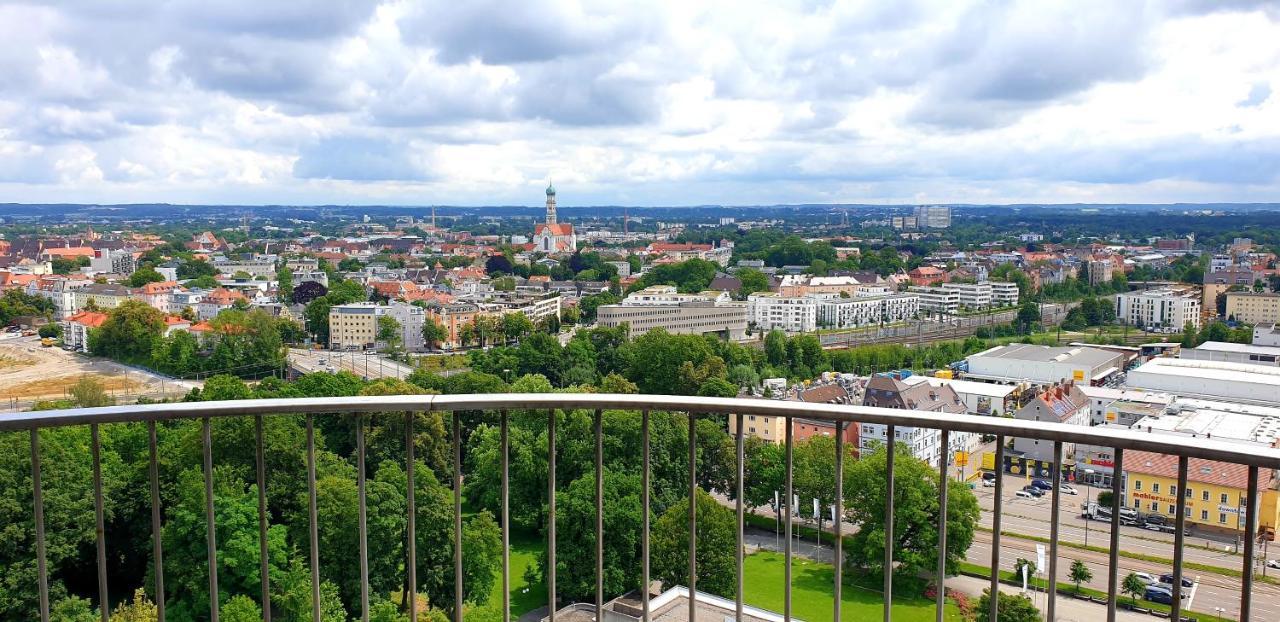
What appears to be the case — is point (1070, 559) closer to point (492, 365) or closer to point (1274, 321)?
point (492, 365)

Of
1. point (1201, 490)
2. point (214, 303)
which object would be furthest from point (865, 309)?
point (1201, 490)

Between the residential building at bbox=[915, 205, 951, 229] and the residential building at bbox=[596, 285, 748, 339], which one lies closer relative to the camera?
the residential building at bbox=[596, 285, 748, 339]

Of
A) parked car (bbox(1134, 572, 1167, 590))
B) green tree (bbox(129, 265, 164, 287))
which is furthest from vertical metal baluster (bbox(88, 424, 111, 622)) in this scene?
green tree (bbox(129, 265, 164, 287))

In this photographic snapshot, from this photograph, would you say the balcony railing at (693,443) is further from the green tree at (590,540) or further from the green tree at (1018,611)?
the green tree at (590,540)

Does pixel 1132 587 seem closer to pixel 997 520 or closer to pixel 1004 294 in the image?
pixel 997 520

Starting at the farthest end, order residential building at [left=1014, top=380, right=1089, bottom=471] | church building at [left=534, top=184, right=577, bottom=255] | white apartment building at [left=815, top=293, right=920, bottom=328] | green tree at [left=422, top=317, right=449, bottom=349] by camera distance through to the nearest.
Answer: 1. church building at [left=534, top=184, right=577, bottom=255]
2. white apartment building at [left=815, top=293, right=920, bottom=328]
3. green tree at [left=422, top=317, right=449, bottom=349]
4. residential building at [left=1014, top=380, right=1089, bottom=471]

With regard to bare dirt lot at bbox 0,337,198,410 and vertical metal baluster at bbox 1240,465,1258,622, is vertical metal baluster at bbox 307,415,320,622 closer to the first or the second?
vertical metal baluster at bbox 1240,465,1258,622

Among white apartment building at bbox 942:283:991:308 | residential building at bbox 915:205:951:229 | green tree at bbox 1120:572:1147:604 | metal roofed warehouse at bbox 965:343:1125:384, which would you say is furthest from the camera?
residential building at bbox 915:205:951:229
